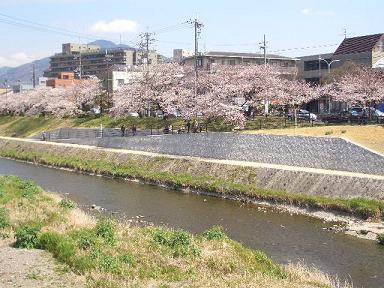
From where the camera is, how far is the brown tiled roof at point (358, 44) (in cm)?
6262

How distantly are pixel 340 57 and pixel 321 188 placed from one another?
135 feet

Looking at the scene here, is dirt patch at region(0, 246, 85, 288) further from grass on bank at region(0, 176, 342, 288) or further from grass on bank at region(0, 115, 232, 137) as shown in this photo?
grass on bank at region(0, 115, 232, 137)

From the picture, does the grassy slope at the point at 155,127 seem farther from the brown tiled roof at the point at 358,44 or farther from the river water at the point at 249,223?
the brown tiled roof at the point at 358,44

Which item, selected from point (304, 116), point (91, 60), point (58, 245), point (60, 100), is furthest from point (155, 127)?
point (91, 60)

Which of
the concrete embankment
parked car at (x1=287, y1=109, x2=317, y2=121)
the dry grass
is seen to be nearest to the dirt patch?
the concrete embankment

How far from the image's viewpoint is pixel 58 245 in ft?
53.5

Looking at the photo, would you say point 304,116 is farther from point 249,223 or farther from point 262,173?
point 249,223

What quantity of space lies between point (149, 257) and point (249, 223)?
11.1 m

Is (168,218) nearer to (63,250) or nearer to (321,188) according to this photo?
(321,188)

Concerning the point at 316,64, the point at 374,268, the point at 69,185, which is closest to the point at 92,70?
the point at 316,64

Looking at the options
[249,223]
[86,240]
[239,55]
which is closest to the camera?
[86,240]

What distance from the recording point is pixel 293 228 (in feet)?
81.0

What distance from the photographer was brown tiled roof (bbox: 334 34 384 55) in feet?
205

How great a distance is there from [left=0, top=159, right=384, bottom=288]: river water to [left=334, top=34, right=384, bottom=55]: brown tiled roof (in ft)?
124
